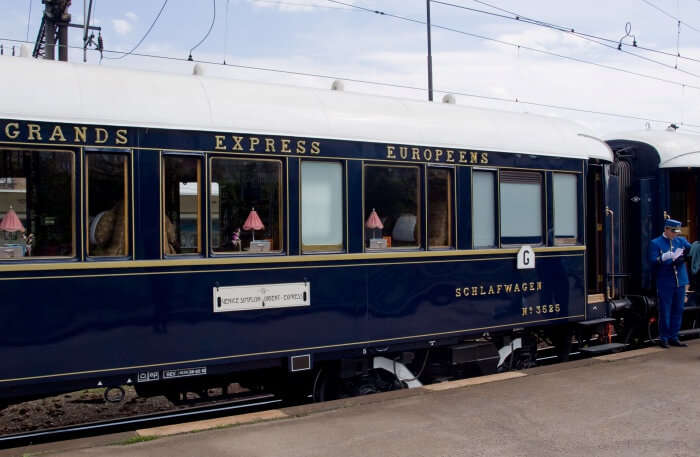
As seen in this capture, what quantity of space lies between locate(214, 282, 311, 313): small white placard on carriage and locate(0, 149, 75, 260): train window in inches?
52.3

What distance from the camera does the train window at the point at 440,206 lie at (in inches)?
314

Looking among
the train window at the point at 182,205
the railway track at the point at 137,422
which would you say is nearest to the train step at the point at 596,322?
the railway track at the point at 137,422

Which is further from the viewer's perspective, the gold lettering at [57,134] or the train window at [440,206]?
the train window at [440,206]

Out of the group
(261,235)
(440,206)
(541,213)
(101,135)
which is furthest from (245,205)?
(541,213)

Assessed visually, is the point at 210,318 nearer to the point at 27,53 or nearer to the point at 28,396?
the point at 28,396

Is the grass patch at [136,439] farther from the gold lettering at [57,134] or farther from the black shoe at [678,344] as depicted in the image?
the black shoe at [678,344]

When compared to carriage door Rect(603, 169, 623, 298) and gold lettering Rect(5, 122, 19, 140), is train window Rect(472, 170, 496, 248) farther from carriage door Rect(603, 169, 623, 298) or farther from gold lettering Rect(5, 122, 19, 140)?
gold lettering Rect(5, 122, 19, 140)

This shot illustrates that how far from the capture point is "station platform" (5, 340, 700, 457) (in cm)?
558

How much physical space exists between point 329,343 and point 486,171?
9.23 ft

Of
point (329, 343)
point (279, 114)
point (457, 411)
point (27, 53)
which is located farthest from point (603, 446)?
point (27, 53)

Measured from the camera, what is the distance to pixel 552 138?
9.26 m

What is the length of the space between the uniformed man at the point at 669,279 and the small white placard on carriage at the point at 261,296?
5672 mm

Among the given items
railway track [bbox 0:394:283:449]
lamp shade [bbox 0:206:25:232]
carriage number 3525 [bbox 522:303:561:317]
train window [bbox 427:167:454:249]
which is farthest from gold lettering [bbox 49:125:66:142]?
carriage number 3525 [bbox 522:303:561:317]

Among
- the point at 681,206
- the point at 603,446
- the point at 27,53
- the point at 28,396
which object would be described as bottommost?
the point at 603,446
